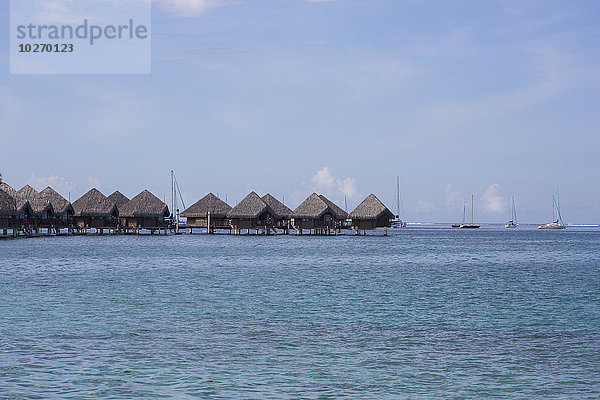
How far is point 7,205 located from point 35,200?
12.2 metres

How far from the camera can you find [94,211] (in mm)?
83125

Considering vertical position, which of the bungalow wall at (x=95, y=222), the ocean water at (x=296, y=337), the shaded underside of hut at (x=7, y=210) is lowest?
the ocean water at (x=296, y=337)

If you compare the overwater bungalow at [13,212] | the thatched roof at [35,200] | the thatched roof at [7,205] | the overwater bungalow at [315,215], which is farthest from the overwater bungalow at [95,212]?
the overwater bungalow at [315,215]

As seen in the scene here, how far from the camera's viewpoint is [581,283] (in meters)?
28.9

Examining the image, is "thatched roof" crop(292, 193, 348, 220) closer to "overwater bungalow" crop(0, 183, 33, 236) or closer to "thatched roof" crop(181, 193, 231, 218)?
"thatched roof" crop(181, 193, 231, 218)

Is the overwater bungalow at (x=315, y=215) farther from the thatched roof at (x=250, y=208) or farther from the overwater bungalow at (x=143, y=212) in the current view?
the overwater bungalow at (x=143, y=212)

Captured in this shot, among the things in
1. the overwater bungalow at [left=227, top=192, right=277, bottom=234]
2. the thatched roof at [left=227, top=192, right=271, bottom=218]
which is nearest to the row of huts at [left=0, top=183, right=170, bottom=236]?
the overwater bungalow at [left=227, top=192, right=277, bottom=234]

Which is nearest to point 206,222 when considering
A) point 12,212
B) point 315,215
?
point 315,215

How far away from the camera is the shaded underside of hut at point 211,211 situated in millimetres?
87688

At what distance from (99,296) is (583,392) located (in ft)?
52.9

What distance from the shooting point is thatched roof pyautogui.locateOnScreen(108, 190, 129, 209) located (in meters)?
88.3

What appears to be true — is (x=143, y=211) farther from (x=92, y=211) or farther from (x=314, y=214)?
(x=314, y=214)

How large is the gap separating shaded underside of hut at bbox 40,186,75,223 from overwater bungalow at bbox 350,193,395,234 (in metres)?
34.7

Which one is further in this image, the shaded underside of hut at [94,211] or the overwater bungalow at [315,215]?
the shaded underside of hut at [94,211]
